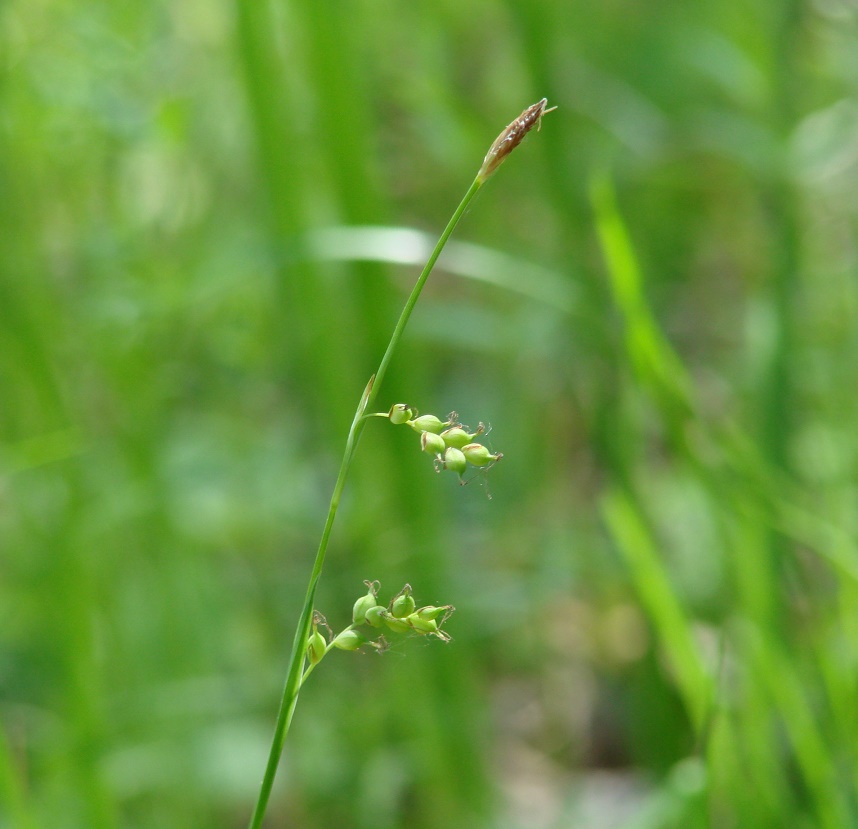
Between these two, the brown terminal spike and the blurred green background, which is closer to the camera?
the brown terminal spike

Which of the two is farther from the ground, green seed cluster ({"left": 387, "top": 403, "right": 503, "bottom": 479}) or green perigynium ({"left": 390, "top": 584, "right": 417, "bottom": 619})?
green seed cluster ({"left": 387, "top": 403, "right": 503, "bottom": 479})

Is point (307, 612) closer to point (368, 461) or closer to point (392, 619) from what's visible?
point (392, 619)

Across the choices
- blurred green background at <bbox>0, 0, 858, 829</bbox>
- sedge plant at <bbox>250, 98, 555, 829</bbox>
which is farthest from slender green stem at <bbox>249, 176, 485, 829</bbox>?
blurred green background at <bbox>0, 0, 858, 829</bbox>

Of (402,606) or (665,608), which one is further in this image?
(665,608)

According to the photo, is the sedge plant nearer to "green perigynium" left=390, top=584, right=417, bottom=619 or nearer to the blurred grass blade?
"green perigynium" left=390, top=584, right=417, bottom=619

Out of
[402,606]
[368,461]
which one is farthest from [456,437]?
[368,461]

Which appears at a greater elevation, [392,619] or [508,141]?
[508,141]

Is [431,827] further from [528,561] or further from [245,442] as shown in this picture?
[245,442]
